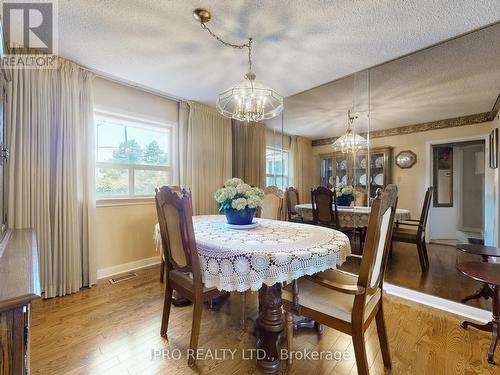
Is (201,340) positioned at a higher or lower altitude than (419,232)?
lower

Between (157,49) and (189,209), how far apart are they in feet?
5.56

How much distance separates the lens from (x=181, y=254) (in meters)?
1.51

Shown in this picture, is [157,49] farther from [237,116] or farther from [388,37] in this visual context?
[388,37]

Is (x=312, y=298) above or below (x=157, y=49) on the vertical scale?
below

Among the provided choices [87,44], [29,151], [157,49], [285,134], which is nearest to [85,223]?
[29,151]

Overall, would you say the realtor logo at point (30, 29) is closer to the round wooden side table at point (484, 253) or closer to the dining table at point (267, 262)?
the dining table at point (267, 262)

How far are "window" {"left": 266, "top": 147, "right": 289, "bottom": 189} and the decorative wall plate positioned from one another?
1596mm

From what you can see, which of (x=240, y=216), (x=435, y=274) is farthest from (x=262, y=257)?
(x=435, y=274)

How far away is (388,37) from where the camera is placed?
1.99 m

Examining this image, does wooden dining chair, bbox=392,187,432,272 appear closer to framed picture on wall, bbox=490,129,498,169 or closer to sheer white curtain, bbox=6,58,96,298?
framed picture on wall, bbox=490,129,498,169

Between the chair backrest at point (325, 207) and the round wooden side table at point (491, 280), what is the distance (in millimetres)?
1241

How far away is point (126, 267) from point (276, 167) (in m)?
2.71

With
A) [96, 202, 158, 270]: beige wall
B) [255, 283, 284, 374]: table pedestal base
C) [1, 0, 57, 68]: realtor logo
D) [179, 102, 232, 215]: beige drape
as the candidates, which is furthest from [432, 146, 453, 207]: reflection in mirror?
[1, 0, 57, 68]: realtor logo

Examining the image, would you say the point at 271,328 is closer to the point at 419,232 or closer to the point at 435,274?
the point at 419,232
